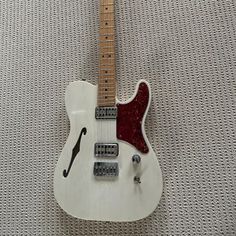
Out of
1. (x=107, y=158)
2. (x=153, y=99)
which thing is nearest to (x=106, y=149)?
(x=107, y=158)

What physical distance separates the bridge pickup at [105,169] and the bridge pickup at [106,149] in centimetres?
2

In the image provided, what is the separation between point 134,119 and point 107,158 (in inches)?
5.2

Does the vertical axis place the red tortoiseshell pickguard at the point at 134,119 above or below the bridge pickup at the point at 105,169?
above

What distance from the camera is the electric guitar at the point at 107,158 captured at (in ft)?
2.44

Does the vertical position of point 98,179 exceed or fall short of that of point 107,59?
it falls short

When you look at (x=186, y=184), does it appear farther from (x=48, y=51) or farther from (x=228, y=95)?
(x=48, y=51)

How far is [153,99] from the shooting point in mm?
870

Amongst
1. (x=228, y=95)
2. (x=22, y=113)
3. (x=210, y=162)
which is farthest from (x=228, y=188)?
(x=22, y=113)

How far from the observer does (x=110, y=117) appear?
781mm

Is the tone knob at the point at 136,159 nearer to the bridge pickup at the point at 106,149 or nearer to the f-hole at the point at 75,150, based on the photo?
the bridge pickup at the point at 106,149

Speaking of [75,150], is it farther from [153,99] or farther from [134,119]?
[153,99]

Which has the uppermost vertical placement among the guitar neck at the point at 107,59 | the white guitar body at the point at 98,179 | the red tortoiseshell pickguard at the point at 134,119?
the guitar neck at the point at 107,59

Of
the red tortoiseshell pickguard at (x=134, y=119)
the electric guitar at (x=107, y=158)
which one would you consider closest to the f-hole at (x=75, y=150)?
the electric guitar at (x=107, y=158)

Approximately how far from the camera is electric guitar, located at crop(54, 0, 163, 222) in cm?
74
